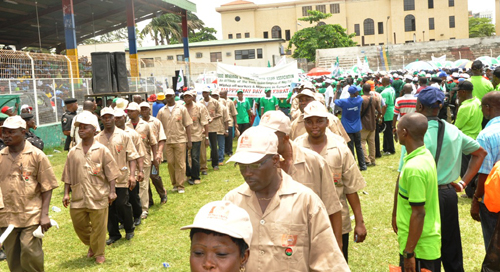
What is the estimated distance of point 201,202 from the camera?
9.20m

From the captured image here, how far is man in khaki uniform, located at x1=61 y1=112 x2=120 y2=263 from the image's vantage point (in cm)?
614

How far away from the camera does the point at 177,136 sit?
10141mm

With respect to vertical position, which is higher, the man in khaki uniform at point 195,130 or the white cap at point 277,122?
the white cap at point 277,122

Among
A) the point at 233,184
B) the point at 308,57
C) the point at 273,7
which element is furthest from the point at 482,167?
the point at 273,7

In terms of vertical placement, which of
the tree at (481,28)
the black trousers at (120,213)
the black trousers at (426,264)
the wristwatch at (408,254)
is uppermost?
the tree at (481,28)

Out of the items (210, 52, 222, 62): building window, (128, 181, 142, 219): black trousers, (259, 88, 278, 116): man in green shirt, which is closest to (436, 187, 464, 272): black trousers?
(128, 181, 142, 219): black trousers

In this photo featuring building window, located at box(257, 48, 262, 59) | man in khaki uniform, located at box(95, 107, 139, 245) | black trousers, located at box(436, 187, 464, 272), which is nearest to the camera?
black trousers, located at box(436, 187, 464, 272)

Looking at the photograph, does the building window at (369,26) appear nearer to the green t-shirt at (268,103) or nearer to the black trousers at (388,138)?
the green t-shirt at (268,103)

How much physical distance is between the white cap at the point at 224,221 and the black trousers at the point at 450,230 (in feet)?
8.89

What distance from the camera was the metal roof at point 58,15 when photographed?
93.1 ft

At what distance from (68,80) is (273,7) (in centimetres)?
7367

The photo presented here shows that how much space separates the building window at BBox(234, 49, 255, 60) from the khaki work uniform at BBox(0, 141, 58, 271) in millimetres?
48975

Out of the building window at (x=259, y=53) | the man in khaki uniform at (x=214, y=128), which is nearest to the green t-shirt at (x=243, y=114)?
the man in khaki uniform at (x=214, y=128)

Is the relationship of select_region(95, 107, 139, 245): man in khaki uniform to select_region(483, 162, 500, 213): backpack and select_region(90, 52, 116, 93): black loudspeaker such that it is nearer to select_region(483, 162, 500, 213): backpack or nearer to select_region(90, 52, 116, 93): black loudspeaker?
select_region(483, 162, 500, 213): backpack
